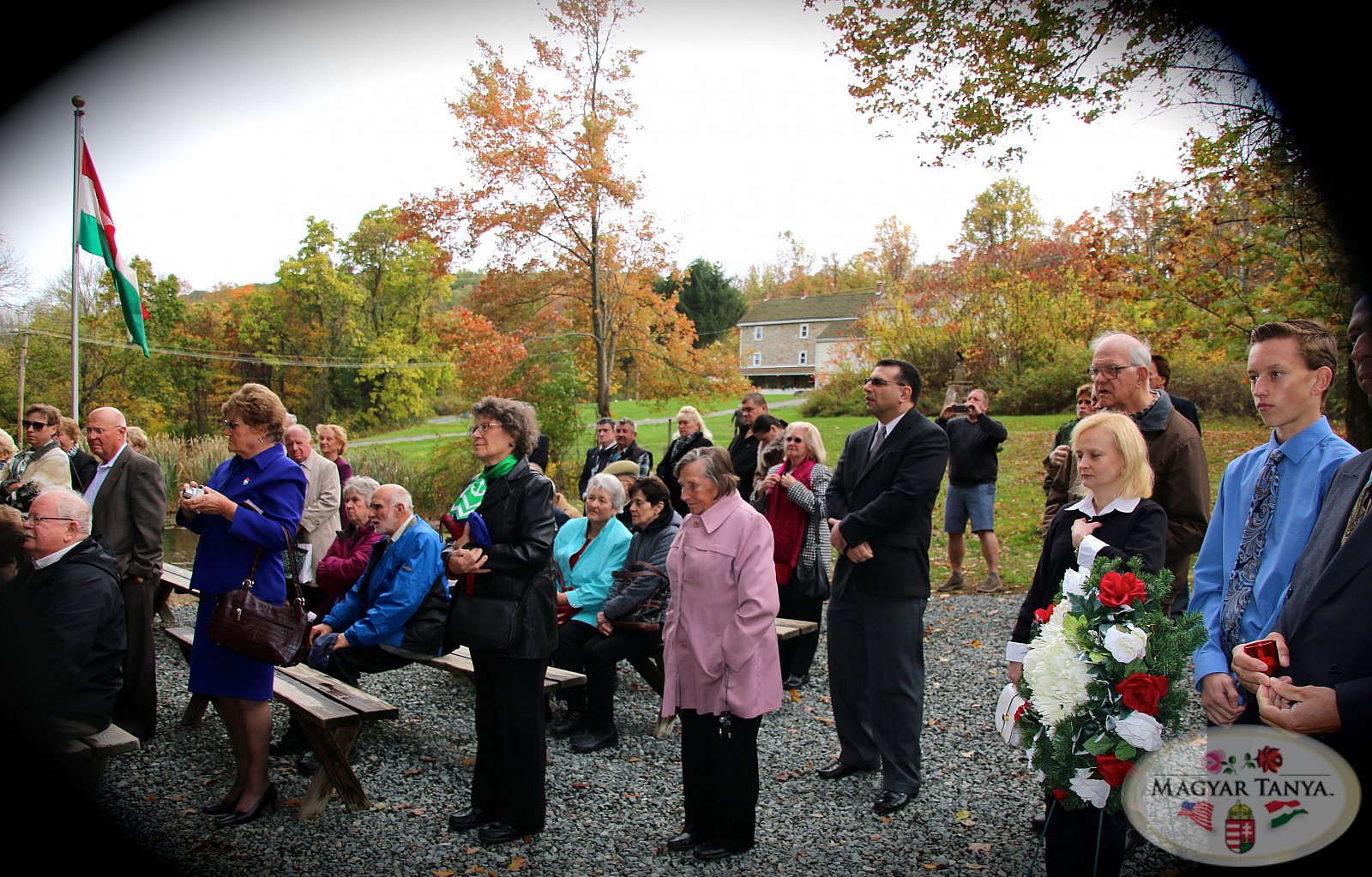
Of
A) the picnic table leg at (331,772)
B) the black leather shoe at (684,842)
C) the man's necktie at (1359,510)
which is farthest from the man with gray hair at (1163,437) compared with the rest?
the picnic table leg at (331,772)

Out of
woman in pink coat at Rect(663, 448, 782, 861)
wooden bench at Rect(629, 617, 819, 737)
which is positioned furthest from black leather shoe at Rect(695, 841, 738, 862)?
wooden bench at Rect(629, 617, 819, 737)

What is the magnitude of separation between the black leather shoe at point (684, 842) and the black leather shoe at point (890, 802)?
943 mm

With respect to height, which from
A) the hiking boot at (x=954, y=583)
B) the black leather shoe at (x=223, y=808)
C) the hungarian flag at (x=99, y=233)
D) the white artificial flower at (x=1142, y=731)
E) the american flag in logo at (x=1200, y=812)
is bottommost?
the hiking boot at (x=954, y=583)

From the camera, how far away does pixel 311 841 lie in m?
4.05

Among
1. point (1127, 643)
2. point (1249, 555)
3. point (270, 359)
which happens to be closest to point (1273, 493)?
point (1249, 555)

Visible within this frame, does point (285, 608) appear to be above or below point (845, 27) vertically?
below

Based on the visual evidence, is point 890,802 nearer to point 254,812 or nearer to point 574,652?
point 574,652

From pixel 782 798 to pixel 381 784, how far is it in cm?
224

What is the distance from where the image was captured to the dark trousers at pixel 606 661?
5.44 m

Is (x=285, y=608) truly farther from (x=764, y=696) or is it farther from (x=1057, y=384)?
(x=1057, y=384)

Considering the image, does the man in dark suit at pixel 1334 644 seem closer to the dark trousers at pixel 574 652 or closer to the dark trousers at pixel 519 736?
the dark trousers at pixel 519 736

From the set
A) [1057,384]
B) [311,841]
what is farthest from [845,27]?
[1057,384]

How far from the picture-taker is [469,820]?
4199 millimetres

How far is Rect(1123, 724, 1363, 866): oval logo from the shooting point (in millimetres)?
2250
